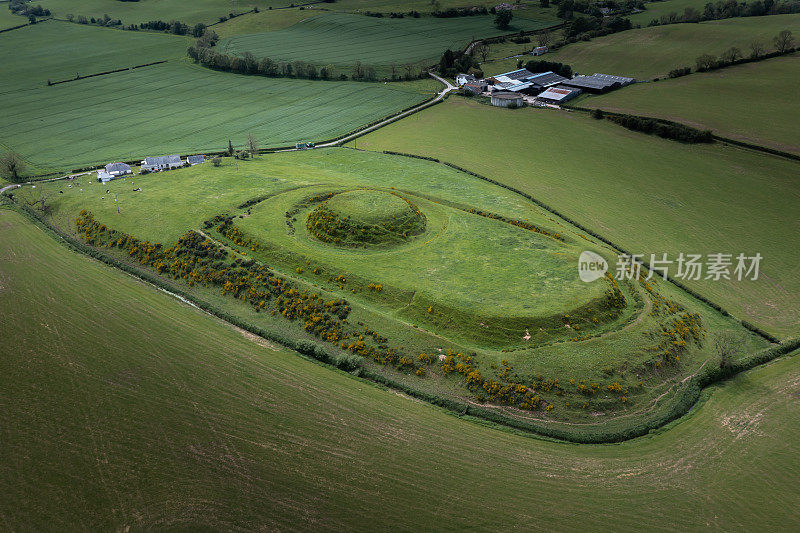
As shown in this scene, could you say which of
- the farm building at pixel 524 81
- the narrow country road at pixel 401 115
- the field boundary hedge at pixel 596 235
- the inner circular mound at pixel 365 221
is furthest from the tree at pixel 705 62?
the inner circular mound at pixel 365 221

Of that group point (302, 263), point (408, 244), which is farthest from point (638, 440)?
point (302, 263)

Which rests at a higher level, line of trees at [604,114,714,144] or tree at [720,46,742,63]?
tree at [720,46,742,63]

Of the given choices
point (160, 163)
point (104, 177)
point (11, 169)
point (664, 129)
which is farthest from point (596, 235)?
point (11, 169)

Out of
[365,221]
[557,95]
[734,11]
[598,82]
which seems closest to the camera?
[365,221]

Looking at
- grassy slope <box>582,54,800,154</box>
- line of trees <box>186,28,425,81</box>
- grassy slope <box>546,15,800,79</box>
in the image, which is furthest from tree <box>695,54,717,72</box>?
line of trees <box>186,28,425,81</box>

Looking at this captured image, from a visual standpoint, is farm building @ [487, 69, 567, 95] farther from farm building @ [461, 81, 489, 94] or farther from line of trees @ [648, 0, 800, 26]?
line of trees @ [648, 0, 800, 26]

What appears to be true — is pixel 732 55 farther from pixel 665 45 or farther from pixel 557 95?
pixel 557 95
